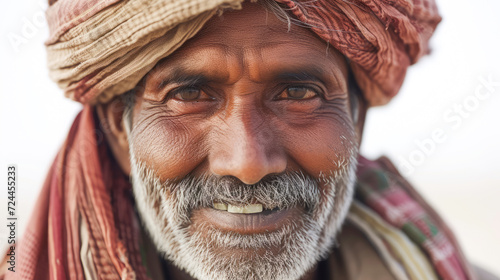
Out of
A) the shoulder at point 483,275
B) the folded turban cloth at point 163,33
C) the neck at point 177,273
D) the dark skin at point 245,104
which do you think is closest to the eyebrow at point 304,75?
the dark skin at point 245,104

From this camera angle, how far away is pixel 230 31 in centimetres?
145

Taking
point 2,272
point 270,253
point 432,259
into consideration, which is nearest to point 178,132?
point 270,253

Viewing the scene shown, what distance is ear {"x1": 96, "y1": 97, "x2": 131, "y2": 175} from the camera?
1.81m

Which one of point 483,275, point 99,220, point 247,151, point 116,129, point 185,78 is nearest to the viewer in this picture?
point 247,151

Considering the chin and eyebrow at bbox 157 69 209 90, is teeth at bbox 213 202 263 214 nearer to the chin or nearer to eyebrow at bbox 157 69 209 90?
the chin

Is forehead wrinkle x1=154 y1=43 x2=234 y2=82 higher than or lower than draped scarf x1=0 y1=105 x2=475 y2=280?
higher

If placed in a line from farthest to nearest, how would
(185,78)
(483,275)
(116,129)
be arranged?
(483,275) → (116,129) → (185,78)

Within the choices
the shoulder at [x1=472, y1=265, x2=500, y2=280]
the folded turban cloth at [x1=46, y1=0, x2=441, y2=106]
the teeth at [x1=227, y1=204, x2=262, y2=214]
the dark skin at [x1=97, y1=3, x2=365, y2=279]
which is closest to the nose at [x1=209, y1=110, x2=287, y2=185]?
the dark skin at [x1=97, y1=3, x2=365, y2=279]

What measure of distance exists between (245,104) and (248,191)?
281 millimetres

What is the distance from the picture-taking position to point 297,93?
158 cm

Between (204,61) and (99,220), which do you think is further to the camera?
(99,220)

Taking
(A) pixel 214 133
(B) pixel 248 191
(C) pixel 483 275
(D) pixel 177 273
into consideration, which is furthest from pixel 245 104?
(C) pixel 483 275

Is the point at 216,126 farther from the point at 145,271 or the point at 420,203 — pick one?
the point at 420,203

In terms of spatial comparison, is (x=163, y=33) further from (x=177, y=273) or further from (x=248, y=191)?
(x=177, y=273)
